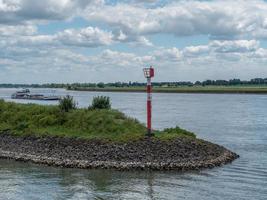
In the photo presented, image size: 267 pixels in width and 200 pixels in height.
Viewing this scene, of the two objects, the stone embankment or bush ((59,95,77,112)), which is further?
bush ((59,95,77,112))

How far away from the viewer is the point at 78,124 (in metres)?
33.4

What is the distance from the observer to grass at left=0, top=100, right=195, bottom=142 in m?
30.4

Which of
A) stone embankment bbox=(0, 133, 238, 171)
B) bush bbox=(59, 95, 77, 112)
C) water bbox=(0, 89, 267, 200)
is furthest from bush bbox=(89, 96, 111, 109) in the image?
water bbox=(0, 89, 267, 200)

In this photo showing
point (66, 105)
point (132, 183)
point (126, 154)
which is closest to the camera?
point (132, 183)

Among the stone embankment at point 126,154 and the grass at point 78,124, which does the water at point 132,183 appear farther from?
the grass at point 78,124

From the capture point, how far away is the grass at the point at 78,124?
30359 mm

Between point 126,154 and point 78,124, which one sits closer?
point 126,154

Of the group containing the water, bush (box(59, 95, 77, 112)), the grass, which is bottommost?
the water

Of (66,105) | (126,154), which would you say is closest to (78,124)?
(66,105)

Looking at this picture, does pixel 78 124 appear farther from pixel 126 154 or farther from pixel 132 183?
pixel 132 183

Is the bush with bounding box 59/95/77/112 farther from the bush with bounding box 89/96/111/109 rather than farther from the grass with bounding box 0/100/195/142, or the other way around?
the bush with bounding box 89/96/111/109

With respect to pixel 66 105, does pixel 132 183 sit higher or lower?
lower

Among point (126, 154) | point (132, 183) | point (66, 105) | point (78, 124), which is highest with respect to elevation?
point (66, 105)

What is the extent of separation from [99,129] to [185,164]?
7.76 meters
